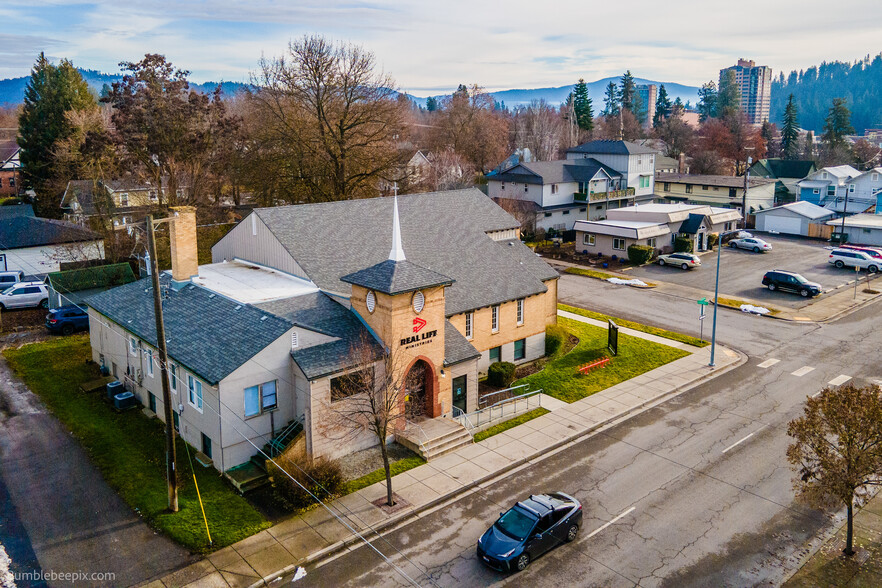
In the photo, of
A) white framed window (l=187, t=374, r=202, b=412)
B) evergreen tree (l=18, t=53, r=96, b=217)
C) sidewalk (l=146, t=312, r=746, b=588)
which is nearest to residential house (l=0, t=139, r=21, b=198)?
evergreen tree (l=18, t=53, r=96, b=217)

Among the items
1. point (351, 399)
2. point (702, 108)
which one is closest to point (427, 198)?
point (351, 399)

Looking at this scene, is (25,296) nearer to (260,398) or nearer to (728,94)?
(260,398)

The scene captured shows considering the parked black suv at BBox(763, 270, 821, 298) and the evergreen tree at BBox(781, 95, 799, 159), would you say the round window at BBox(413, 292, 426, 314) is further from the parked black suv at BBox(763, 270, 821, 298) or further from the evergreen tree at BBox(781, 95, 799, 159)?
the evergreen tree at BBox(781, 95, 799, 159)

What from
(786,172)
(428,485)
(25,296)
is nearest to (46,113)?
(25,296)

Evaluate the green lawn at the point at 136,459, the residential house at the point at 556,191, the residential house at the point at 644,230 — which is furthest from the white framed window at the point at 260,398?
the residential house at the point at 556,191

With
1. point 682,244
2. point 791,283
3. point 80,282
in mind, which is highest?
point 682,244

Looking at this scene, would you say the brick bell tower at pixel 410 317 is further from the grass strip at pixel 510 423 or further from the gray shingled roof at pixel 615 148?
the gray shingled roof at pixel 615 148
